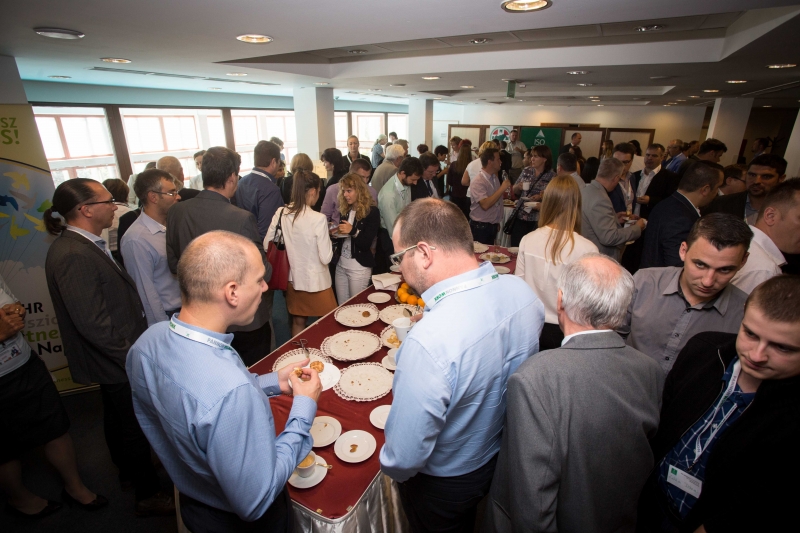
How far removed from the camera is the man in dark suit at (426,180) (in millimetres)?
4023

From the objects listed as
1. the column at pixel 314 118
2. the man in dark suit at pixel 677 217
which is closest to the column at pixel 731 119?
the man in dark suit at pixel 677 217

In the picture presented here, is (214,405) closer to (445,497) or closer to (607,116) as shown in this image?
(445,497)

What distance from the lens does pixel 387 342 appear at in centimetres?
204

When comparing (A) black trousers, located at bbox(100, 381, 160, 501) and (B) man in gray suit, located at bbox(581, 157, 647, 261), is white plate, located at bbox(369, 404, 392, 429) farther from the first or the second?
(B) man in gray suit, located at bbox(581, 157, 647, 261)

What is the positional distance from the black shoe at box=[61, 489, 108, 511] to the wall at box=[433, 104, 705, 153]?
47.1 feet

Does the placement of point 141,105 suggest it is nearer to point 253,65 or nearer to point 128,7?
point 253,65

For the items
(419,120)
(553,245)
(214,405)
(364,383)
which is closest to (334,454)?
(364,383)

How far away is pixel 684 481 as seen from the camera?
123cm

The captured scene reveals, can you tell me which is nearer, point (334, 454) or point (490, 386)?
point (490, 386)

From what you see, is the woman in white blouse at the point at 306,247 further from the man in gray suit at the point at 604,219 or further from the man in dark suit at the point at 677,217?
the man in dark suit at the point at 677,217

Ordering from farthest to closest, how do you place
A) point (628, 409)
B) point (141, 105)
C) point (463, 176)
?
point (141, 105) → point (463, 176) → point (628, 409)

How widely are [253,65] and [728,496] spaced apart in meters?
4.82

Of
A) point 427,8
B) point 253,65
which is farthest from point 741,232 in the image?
point 253,65

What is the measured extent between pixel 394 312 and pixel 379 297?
30 cm
